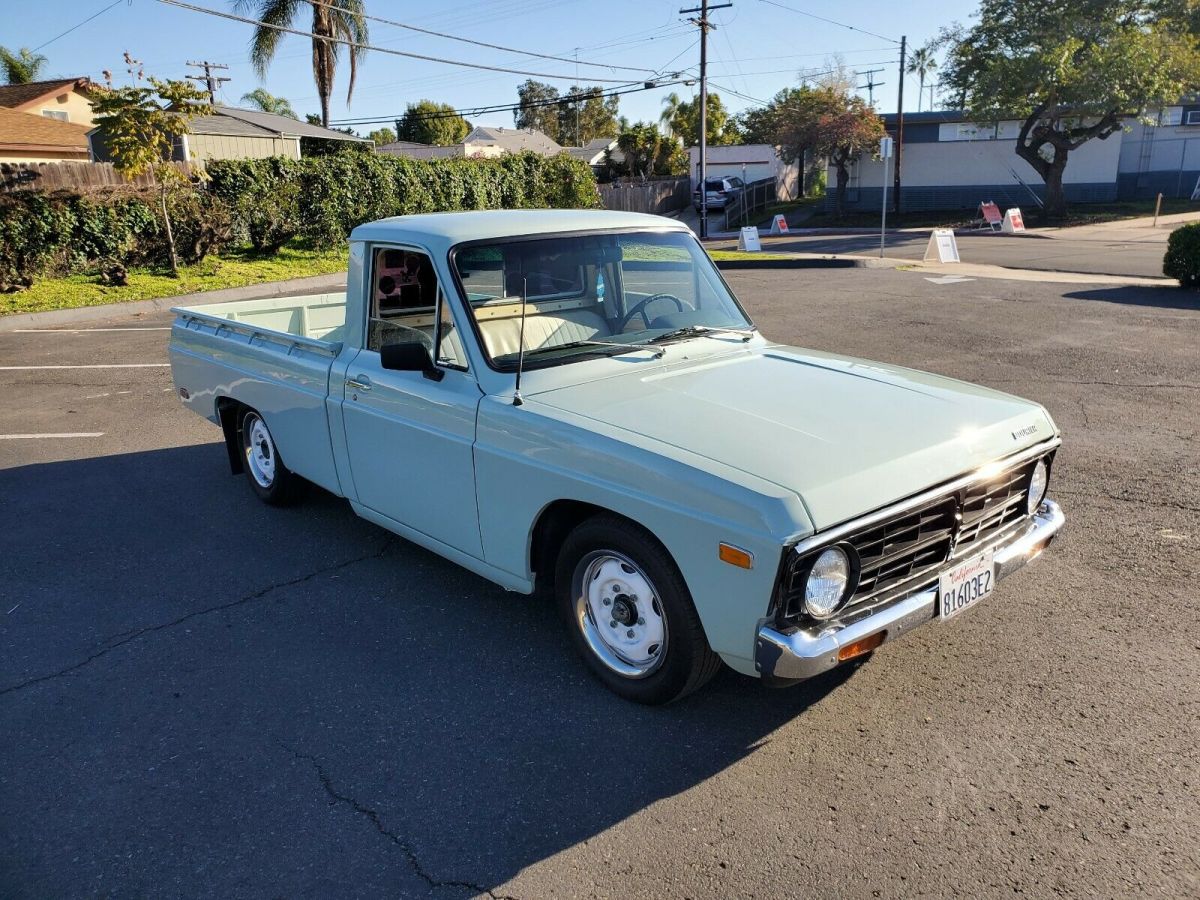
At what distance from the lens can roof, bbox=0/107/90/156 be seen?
28156 millimetres

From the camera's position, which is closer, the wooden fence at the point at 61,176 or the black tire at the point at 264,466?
the black tire at the point at 264,466

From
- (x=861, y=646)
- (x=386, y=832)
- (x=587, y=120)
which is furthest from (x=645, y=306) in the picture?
(x=587, y=120)

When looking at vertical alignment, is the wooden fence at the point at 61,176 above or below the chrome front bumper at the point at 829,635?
above

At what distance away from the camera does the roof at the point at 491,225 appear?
436 cm

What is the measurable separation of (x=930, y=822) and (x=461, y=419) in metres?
2.39

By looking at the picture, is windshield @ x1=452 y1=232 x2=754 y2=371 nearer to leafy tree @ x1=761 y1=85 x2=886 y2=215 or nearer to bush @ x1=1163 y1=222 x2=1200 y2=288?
bush @ x1=1163 y1=222 x2=1200 y2=288

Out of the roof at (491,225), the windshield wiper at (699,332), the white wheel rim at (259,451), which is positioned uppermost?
the roof at (491,225)

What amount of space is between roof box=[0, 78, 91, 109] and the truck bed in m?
36.8

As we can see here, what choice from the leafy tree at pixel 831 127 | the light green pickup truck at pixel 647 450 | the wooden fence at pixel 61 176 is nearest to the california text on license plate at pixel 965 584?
the light green pickup truck at pixel 647 450

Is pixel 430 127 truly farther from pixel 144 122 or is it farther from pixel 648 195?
pixel 144 122

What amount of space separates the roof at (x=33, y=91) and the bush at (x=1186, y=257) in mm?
37991

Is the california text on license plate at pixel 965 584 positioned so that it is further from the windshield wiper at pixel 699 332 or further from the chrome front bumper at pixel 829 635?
the windshield wiper at pixel 699 332

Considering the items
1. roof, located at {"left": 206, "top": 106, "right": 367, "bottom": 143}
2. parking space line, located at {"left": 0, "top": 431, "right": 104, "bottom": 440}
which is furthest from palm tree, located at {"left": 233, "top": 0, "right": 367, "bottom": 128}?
parking space line, located at {"left": 0, "top": 431, "right": 104, "bottom": 440}

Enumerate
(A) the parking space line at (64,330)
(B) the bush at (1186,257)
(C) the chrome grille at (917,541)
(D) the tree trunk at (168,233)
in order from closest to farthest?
(C) the chrome grille at (917,541), (A) the parking space line at (64,330), (B) the bush at (1186,257), (D) the tree trunk at (168,233)
